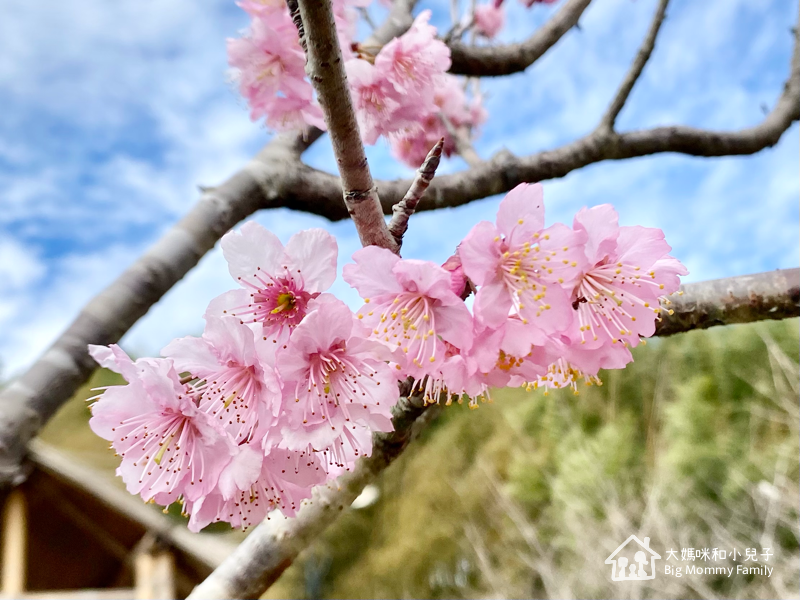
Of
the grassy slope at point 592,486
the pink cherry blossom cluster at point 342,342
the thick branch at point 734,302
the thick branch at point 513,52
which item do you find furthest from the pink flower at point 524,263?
the grassy slope at point 592,486

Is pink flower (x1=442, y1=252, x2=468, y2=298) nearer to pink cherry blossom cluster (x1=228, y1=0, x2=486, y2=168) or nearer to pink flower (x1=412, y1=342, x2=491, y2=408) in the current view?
pink flower (x1=412, y1=342, x2=491, y2=408)

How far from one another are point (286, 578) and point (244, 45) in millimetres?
4269

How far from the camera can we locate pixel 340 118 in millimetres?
361

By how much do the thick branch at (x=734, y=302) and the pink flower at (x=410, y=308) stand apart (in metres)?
0.34

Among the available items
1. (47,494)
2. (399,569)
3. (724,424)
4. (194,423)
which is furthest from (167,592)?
(724,424)

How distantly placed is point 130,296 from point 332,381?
520 millimetres

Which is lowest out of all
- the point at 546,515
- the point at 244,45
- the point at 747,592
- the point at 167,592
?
the point at 546,515

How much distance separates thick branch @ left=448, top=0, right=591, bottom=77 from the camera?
99cm

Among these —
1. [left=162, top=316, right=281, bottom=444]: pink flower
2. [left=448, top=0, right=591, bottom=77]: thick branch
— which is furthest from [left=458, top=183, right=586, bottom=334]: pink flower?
[left=448, top=0, right=591, bottom=77]: thick branch

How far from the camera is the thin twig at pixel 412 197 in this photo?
358 mm

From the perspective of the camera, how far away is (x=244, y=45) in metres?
0.68

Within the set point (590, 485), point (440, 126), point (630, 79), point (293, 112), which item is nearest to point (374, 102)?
point (293, 112)

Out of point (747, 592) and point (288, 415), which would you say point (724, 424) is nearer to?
point (747, 592)

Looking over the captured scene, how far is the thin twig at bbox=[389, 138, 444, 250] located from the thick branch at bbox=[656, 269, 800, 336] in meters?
0.34
